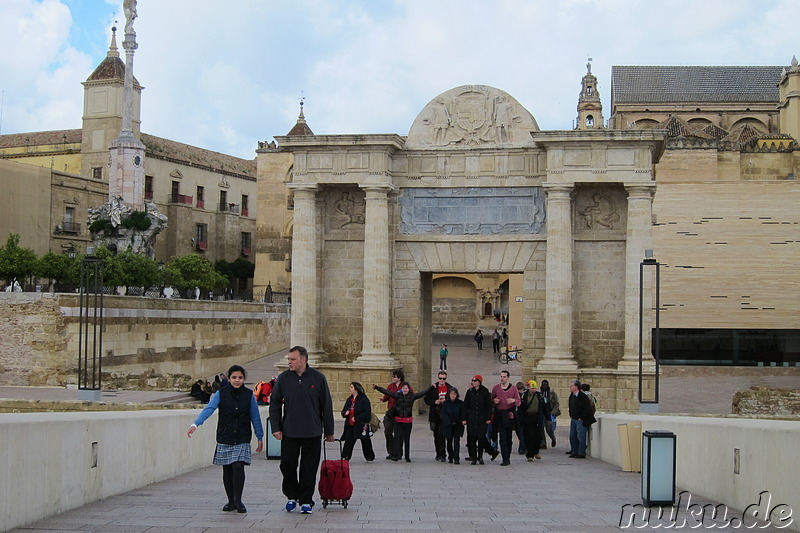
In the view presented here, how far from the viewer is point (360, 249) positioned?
27.2 metres

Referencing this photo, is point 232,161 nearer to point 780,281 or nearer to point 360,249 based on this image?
point 780,281

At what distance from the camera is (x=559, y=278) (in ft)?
84.1

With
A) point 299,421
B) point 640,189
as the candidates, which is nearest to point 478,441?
point 299,421

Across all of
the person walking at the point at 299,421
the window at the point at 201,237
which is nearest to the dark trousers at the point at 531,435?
the person walking at the point at 299,421

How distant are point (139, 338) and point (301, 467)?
3100 cm

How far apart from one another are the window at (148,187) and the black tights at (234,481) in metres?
57.8

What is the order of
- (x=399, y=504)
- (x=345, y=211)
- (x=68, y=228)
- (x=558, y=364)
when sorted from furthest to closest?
(x=68, y=228) → (x=345, y=211) → (x=558, y=364) → (x=399, y=504)

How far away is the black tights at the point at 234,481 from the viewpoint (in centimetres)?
971

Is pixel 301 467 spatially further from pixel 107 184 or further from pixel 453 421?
pixel 107 184

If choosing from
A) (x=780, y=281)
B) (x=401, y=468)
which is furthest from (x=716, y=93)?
(x=401, y=468)

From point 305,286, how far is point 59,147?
44.7 m

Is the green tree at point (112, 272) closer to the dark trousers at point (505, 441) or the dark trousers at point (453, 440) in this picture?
the dark trousers at point (453, 440)

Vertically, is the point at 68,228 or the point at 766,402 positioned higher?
the point at 68,228

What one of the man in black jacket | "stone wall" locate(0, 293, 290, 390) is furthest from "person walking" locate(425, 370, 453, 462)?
"stone wall" locate(0, 293, 290, 390)
